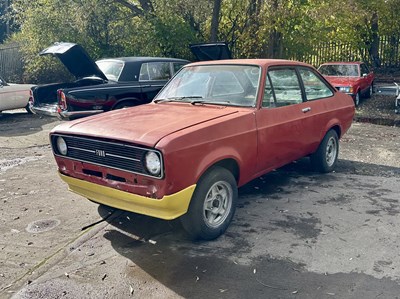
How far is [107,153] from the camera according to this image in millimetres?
3908

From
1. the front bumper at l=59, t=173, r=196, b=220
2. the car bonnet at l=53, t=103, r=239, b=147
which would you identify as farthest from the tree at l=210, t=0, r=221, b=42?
the front bumper at l=59, t=173, r=196, b=220

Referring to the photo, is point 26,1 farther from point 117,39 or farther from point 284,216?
point 284,216

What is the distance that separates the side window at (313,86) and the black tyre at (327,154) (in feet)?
1.91

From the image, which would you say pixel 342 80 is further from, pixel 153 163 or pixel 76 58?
pixel 153 163

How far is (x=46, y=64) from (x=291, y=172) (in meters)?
13.4

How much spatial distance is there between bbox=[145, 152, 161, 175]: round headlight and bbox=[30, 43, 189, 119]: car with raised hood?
15.7 feet

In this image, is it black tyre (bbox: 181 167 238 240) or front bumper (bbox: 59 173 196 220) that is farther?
black tyre (bbox: 181 167 238 240)

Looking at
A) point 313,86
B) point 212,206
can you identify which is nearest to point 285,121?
point 313,86

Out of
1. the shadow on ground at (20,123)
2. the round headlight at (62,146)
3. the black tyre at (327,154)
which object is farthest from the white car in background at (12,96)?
the black tyre at (327,154)

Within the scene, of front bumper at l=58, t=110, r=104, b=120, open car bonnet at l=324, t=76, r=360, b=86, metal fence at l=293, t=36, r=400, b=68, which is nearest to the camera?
front bumper at l=58, t=110, r=104, b=120

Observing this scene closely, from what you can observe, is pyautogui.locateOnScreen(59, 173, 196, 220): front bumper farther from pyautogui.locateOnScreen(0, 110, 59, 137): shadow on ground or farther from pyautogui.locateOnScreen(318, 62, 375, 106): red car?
pyautogui.locateOnScreen(318, 62, 375, 106): red car

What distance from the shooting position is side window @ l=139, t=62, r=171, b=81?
9.11 metres

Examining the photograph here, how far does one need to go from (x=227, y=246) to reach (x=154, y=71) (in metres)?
5.97

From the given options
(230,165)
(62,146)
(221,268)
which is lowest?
(221,268)
